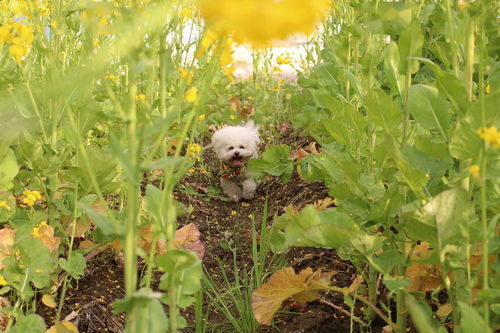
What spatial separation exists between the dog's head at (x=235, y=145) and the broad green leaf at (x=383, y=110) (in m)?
2.31

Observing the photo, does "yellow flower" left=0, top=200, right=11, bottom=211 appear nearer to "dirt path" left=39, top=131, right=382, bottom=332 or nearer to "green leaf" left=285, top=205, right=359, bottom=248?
"dirt path" left=39, top=131, right=382, bottom=332

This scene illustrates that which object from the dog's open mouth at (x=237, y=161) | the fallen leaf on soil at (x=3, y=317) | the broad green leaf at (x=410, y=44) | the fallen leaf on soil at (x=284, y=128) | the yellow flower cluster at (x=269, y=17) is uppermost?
the fallen leaf on soil at (x=284, y=128)

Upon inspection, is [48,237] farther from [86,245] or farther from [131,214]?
[131,214]

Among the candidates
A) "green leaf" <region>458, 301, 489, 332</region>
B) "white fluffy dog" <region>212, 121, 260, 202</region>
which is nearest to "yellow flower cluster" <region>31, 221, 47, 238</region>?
"green leaf" <region>458, 301, 489, 332</region>

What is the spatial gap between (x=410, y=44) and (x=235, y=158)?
2437 millimetres

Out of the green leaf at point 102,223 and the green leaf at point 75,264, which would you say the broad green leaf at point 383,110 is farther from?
the green leaf at point 75,264

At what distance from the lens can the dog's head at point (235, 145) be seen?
13.1ft

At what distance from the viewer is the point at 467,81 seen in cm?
149

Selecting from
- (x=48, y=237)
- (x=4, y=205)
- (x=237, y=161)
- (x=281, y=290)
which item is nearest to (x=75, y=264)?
(x=48, y=237)

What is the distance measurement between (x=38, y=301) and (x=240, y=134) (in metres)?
1.98

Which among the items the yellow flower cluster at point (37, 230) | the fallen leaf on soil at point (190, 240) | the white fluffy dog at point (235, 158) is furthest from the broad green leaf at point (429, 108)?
the white fluffy dog at point (235, 158)

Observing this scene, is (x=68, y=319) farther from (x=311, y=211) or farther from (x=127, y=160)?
(x=127, y=160)

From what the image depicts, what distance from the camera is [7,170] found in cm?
201

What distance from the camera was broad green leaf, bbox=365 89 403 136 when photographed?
5.37 feet
